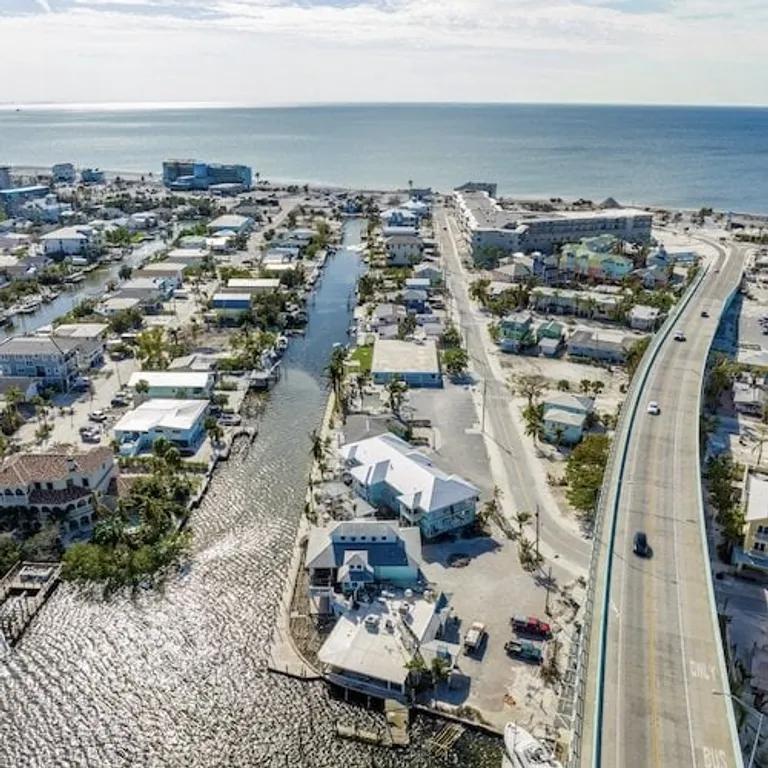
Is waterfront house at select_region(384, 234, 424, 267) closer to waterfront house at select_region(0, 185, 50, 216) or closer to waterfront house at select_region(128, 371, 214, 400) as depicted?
waterfront house at select_region(128, 371, 214, 400)

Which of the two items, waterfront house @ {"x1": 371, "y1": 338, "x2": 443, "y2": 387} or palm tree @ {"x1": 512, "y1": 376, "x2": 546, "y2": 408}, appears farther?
waterfront house @ {"x1": 371, "y1": 338, "x2": 443, "y2": 387}

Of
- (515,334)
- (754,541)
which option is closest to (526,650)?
(754,541)

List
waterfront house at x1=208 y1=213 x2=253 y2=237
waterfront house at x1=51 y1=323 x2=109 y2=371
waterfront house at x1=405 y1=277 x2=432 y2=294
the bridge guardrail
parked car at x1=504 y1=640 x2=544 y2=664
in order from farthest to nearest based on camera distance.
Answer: waterfront house at x1=208 y1=213 x2=253 y2=237
waterfront house at x1=405 y1=277 x2=432 y2=294
waterfront house at x1=51 y1=323 x2=109 y2=371
parked car at x1=504 y1=640 x2=544 y2=664
the bridge guardrail

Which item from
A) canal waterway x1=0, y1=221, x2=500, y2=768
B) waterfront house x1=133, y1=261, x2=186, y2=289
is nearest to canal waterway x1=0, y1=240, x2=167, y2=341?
waterfront house x1=133, y1=261, x2=186, y2=289

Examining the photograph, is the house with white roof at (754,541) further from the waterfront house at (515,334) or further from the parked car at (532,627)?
the waterfront house at (515,334)

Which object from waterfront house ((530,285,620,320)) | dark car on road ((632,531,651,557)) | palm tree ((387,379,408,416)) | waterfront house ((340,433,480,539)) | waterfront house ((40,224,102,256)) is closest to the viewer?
dark car on road ((632,531,651,557))

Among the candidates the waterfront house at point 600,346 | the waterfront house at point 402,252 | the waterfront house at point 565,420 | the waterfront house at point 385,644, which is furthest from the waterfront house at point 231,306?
the waterfront house at point 385,644

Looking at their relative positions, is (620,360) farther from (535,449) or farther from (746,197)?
(746,197)
